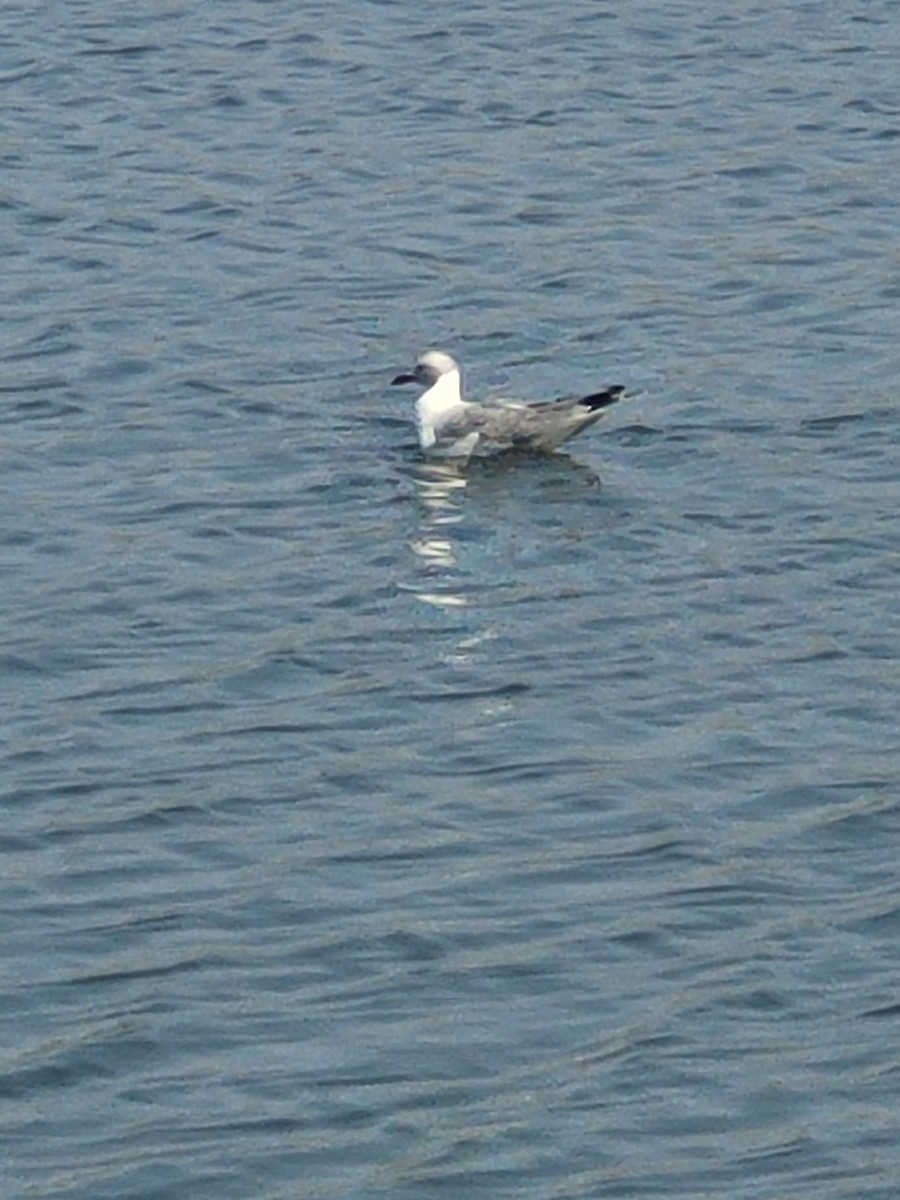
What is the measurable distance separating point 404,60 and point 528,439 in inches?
382

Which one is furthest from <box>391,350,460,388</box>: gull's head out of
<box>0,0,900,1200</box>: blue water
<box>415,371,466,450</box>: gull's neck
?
<box>0,0,900,1200</box>: blue water

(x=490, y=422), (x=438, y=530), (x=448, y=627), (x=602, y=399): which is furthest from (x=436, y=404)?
(x=448, y=627)

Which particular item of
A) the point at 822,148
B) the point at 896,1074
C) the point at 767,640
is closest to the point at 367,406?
the point at 767,640

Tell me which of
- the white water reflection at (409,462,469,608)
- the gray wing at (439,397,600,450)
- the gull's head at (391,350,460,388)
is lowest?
the white water reflection at (409,462,469,608)

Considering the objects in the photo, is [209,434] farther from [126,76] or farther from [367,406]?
[126,76]

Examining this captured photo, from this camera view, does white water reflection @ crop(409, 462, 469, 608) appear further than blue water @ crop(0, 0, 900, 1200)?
Yes

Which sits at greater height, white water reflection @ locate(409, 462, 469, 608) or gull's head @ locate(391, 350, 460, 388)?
gull's head @ locate(391, 350, 460, 388)

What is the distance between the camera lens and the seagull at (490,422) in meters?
19.5

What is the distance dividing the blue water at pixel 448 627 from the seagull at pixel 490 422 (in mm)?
230

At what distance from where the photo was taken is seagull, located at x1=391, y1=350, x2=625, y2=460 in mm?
19531

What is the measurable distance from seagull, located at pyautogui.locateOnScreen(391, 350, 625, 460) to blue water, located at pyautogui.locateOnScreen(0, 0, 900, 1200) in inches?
9.1

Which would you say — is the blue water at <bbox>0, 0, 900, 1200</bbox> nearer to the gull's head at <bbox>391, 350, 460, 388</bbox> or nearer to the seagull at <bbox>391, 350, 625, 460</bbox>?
the seagull at <bbox>391, 350, 625, 460</bbox>

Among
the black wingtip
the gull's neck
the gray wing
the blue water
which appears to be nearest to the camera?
the blue water

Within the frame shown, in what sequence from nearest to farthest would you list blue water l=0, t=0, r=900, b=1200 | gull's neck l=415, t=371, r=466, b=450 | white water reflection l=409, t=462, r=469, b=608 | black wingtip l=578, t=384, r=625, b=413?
1. blue water l=0, t=0, r=900, b=1200
2. white water reflection l=409, t=462, r=469, b=608
3. black wingtip l=578, t=384, r=625, b=413
4. gull's neck l=415, t=371, r=466, b=450
